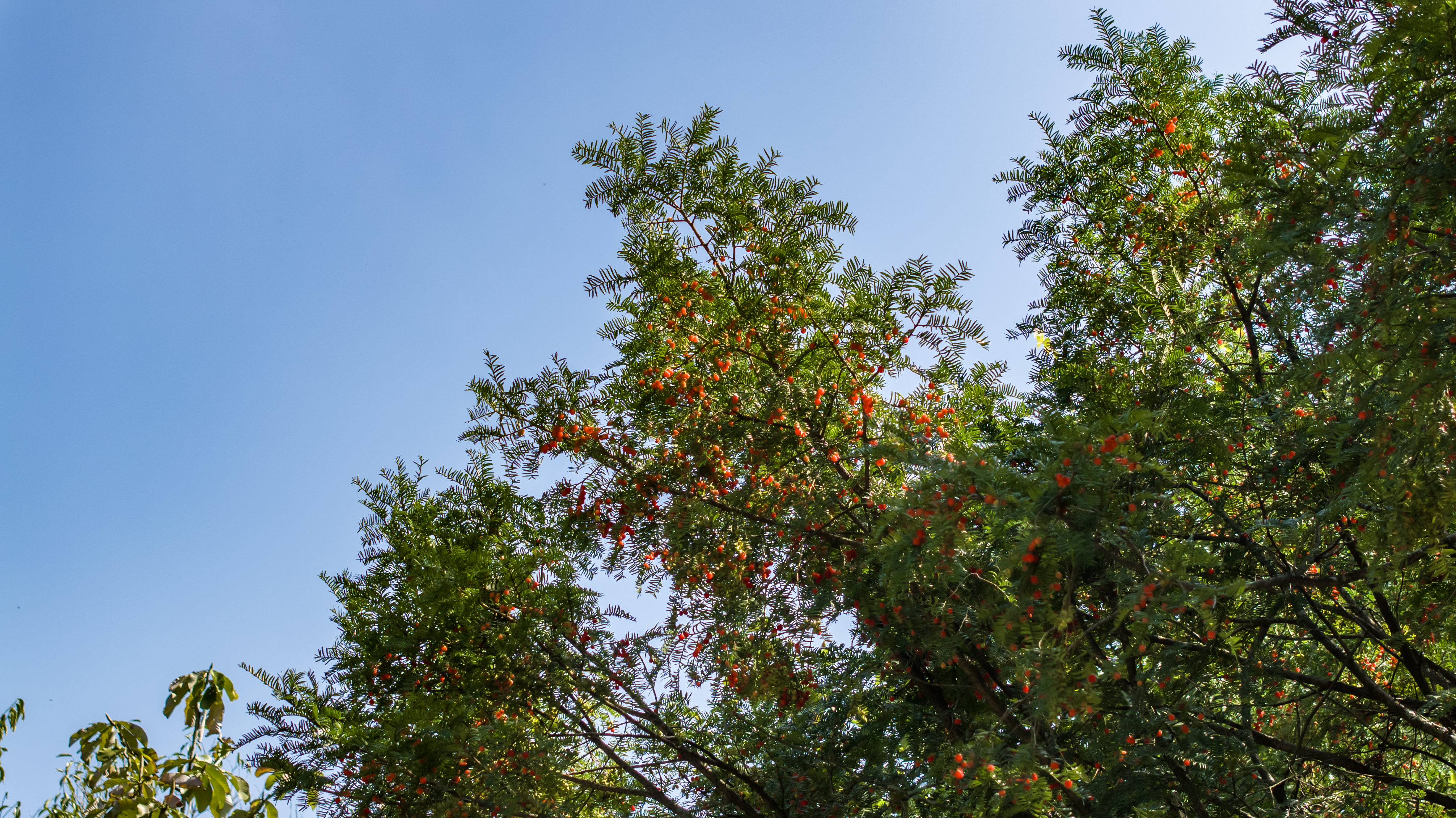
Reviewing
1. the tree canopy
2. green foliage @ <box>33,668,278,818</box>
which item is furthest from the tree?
green foliage @ <box>33,668,278,818</box>

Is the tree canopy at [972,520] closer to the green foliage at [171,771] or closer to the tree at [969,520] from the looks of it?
the tree at [969,520]

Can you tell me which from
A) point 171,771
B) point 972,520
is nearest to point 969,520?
point 972,520

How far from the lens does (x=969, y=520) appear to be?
3600mm

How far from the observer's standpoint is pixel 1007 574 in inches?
135

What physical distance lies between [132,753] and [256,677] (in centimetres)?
417

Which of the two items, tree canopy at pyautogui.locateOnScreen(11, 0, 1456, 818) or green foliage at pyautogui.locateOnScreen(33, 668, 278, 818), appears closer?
green foliage at pyautogui.locateOnScreen(33, 668, 278, 818)

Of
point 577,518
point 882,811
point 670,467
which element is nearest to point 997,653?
point 882,811

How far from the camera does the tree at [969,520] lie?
3359 millimetres

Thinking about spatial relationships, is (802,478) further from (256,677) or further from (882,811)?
(256,677)

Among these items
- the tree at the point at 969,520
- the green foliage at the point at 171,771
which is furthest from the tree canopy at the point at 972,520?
the green foliage at the point at 171,771

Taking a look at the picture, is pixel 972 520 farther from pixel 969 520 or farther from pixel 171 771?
pixel 171 771

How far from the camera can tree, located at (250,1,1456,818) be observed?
336 cm

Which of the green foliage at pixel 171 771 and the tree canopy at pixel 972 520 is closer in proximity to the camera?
the green foliage at pixel 171 771

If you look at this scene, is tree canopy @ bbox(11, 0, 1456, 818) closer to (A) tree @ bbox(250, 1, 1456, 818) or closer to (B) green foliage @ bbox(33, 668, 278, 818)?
(A) tree @ bbox(250, 1, 1456, 818)
